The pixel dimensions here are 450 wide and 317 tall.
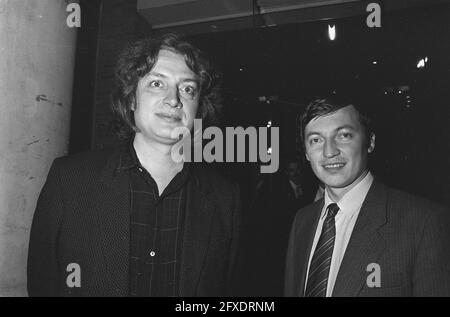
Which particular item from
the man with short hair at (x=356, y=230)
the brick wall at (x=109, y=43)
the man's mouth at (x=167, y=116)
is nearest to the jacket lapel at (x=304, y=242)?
the man with short hair at (x=356, y=230)

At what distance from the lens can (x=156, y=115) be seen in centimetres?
145

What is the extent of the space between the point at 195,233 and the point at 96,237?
365mm

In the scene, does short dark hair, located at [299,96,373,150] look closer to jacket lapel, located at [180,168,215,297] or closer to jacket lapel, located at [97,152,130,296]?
jacket lapel, located at [180,168,215,297]

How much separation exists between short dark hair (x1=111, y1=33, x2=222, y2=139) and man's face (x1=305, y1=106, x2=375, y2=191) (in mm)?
528

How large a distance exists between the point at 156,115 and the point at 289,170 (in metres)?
2.28

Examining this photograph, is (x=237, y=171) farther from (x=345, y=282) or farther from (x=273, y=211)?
(x=345, y=282)

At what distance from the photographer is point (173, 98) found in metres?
1.44

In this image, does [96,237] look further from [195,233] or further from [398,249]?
[398,249]

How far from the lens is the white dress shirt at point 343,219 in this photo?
1396mm

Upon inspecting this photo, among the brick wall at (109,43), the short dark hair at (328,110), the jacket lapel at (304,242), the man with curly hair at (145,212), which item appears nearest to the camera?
the man with curly hair at (145,212)

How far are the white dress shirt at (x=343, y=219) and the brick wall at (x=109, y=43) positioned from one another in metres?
2.63

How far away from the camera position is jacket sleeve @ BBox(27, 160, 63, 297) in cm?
137

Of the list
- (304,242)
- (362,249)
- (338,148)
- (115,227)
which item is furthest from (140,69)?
(362,249)

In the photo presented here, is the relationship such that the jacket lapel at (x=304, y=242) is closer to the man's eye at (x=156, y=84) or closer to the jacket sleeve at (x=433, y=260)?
the jacket sleeve at (x=433, y=260)
